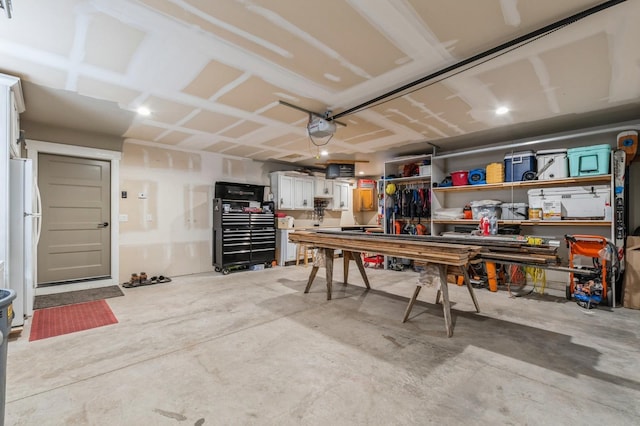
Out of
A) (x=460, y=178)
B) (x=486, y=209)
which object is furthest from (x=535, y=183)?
(x=460, y=178)

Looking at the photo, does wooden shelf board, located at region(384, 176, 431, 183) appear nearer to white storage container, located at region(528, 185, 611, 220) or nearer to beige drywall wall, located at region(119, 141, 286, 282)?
white storage container, located at region(528, 185, 611, 220)

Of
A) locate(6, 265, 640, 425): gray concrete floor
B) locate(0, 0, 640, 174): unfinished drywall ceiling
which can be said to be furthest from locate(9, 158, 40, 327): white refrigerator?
locate(0, 0, 640, 174): unfinished drywall ceiling

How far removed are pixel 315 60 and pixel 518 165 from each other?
3.90m

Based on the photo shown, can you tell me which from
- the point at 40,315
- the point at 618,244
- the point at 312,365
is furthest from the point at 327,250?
the point at 618,244

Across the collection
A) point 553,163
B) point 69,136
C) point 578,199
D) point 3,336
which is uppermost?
point 69,136

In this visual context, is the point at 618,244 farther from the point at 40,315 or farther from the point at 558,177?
the point at 40,315

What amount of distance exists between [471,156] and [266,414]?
5.66 metres

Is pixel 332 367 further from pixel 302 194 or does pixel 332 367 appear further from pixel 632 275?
pixel 302 194

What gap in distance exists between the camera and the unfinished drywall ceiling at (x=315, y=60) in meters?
1.84

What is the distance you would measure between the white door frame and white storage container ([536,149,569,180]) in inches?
269

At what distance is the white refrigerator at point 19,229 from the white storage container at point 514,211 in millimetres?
6417

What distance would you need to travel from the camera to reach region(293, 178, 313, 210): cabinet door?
22.8 ft

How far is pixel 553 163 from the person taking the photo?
13.8 ft

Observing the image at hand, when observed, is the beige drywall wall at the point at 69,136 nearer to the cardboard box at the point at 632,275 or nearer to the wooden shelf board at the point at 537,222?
the wooden shelf board at the point at 537,222
